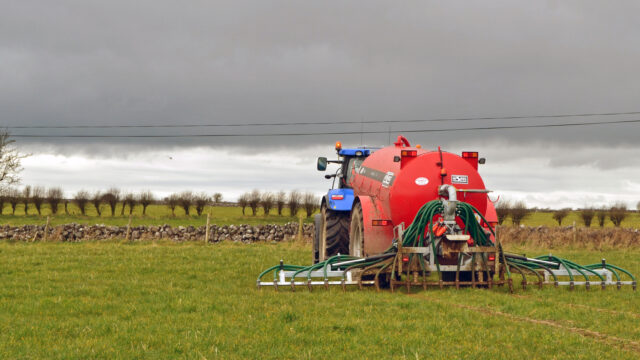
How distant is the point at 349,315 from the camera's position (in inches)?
379

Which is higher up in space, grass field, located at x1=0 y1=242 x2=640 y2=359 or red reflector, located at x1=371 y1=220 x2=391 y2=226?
red reflector, located at x1=371 y1=220 x2=391 y2=226

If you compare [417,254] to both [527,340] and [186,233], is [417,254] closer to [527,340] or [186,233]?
[527,340]

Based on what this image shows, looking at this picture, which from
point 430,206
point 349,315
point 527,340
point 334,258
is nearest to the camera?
point 527,340

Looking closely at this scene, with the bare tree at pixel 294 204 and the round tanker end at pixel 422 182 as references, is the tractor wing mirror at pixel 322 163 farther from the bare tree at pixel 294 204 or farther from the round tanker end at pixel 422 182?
the bare tree at pixel 294 204

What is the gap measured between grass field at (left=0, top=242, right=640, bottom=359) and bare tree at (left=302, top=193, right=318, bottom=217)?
1977 inches

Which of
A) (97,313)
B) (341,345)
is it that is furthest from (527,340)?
(97,313)

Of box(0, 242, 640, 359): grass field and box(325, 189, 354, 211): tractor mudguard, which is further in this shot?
→ box(325, 189, 354, 211): tractor mudguard

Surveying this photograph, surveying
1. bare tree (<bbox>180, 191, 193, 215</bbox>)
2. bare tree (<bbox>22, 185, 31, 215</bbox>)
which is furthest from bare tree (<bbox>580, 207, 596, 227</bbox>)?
bare tree (<bbox>22, 185, 31, 215</bbox>)

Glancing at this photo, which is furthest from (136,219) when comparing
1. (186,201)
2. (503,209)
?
(503,209)

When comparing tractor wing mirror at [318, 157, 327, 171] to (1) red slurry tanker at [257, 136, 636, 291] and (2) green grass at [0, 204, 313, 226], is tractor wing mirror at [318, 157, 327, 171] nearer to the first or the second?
(1) red slurry tanker at [257, 136, 636, 291]

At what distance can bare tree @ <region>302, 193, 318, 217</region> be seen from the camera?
212 ft

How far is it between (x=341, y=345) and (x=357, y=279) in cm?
508

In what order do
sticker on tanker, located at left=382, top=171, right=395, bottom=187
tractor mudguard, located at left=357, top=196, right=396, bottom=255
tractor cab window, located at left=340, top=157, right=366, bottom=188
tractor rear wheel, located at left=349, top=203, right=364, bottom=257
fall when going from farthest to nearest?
1. tractor cab window, located at left=340, top=157, right=366, bottom=188
2. tractor rear wheel, located at left=349, top=203, right=364, bottom=257
3. tractor mudguard, located at left=357, top=196, right=396, bottom=255
4. sticker on tanker, located at left=382, top=171, right=395, bottom=187

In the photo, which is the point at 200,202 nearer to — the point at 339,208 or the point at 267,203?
the point at 267,203
